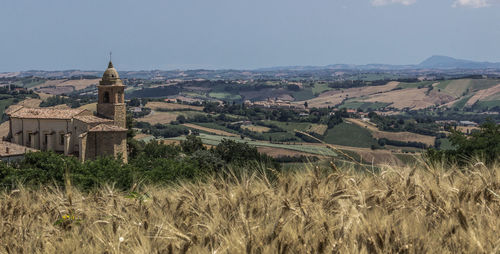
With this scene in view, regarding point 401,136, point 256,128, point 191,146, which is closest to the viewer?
point 191,146

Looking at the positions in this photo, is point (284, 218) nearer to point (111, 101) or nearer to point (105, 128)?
point (105, 128)

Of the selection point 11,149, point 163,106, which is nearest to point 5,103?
point 163,106

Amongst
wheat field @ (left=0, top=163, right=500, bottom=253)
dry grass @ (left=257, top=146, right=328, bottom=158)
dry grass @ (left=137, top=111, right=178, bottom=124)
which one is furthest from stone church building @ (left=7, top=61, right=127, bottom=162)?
dry grass @ (left=137, top=111, right=178, bottom=124)

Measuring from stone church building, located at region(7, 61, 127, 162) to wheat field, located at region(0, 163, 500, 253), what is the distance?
132 feet

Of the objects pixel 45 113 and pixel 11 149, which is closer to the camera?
pixel 11 149

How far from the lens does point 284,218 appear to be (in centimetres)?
504

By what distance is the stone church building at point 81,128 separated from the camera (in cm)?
4684

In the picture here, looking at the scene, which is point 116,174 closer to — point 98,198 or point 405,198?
point 98,198

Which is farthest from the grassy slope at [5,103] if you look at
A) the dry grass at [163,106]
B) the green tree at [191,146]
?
the green tree at [191,146]

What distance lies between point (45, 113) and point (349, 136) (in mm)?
82254

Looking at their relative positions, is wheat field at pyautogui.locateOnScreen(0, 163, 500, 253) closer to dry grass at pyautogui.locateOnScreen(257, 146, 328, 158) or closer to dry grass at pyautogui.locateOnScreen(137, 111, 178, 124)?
dry grass at pyautogui.locateOnScreen(257, 146, 328, 158)

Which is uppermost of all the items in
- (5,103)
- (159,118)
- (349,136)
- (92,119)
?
(92,119)

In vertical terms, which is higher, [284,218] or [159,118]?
[284,218]

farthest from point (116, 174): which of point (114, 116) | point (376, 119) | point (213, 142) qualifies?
point (376, 119)
